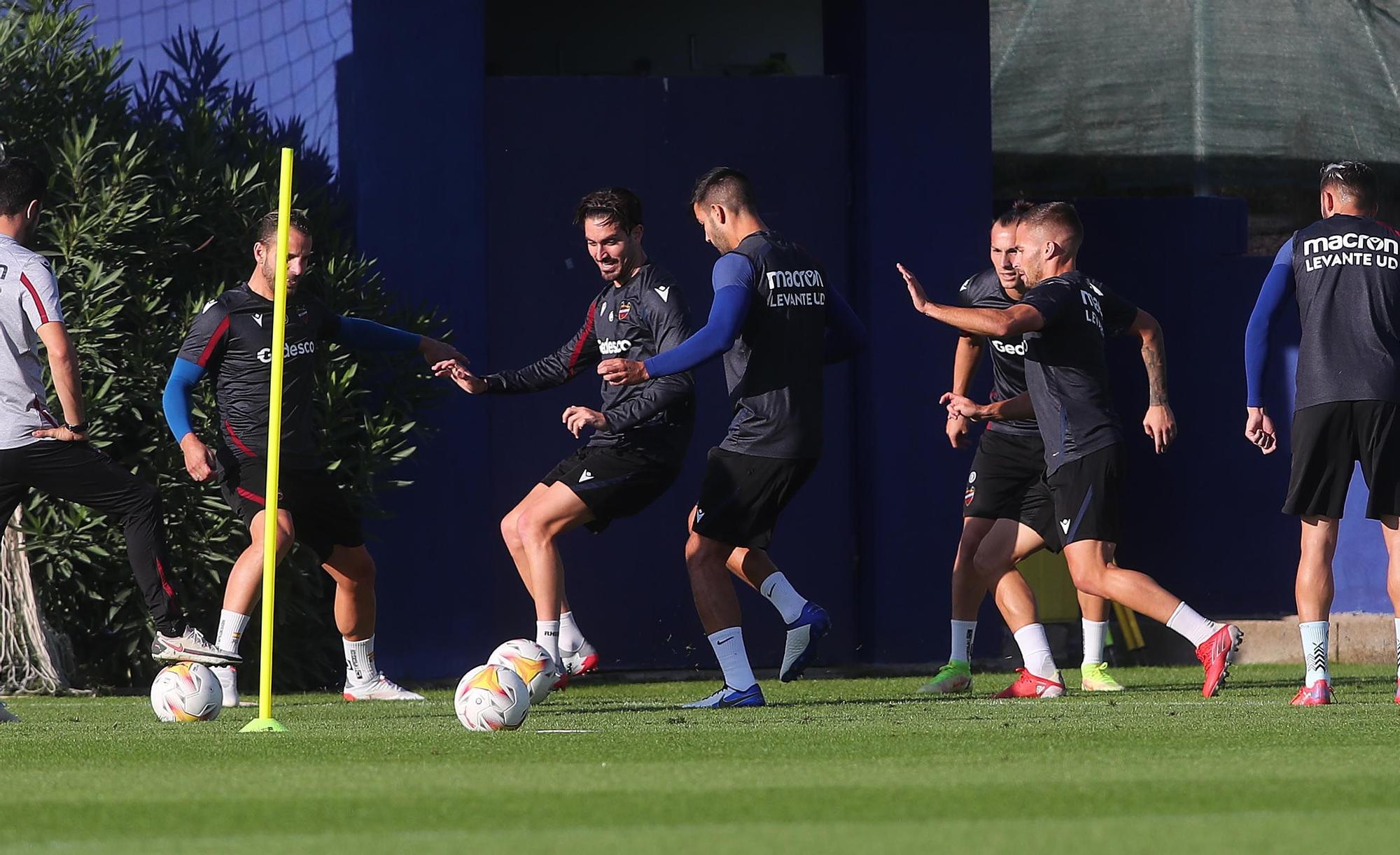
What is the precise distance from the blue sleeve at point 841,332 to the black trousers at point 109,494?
113 inches

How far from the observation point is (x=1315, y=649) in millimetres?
8055

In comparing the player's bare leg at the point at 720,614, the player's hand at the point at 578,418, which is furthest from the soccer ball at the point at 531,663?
the player's bare leg at the point at 720,614

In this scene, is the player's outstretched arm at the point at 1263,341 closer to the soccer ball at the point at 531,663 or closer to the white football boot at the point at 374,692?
the soccer ball at the point at 531,663

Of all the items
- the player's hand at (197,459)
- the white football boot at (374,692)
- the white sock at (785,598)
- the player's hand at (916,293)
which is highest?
the player's hand at (916,293)

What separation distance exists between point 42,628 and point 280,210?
12.4ft

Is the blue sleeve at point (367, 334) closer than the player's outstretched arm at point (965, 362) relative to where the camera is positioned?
Yes

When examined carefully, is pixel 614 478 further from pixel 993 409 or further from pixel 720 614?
pixel 993 409

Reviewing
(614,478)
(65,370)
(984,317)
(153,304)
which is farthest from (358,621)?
(984,317)

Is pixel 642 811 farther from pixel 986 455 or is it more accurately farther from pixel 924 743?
pixel 986 455

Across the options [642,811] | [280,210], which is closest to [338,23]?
[280,210]

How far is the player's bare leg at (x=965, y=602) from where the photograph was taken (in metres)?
9.42

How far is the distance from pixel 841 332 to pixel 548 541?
1.54 meters

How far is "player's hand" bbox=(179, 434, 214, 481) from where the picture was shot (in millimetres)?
8461

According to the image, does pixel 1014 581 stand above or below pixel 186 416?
below
